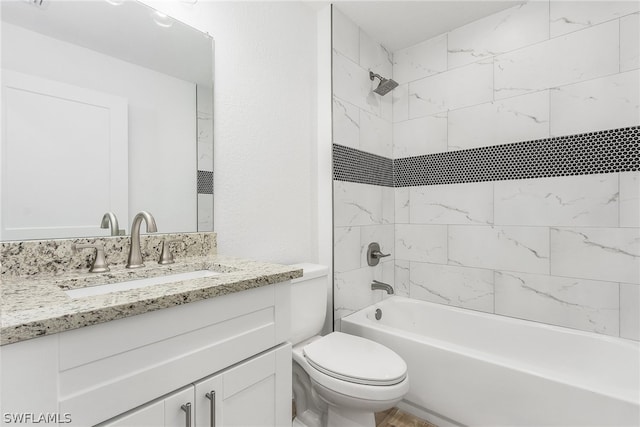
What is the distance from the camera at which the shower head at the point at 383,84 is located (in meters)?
2.30

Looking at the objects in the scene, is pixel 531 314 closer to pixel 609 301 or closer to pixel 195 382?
pixel 609 301

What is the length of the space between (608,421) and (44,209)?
2.22 meters

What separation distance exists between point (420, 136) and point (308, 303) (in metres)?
1.62

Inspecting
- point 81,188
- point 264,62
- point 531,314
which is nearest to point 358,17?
point 264,62

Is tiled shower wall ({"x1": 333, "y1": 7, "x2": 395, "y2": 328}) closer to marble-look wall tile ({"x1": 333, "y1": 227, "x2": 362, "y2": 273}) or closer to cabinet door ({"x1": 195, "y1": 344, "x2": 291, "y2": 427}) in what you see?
marble-look wall tile ({"x1": 333, "y1": 227, "x2": 362, "y2": 273})

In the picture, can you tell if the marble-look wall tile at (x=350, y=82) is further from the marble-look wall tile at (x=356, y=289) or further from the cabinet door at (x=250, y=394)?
the cabinet door at (x=250, y=394)

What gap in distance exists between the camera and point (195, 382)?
33.0 inches

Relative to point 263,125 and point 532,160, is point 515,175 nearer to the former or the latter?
point 532,160

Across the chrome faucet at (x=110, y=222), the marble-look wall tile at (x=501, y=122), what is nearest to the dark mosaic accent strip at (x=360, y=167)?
the marble-look wall tile at (x=501, y=122)

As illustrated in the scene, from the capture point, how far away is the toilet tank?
1610 mm

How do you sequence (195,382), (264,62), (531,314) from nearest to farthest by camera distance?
A: (195,382)
(264,62)
(531,314)

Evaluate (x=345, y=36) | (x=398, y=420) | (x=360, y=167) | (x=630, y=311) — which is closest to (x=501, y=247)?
(x=630, y=311)

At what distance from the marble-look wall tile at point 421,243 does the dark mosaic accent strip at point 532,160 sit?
36 centimetres

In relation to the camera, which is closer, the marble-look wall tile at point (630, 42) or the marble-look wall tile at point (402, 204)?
the marble-look wall tile at point (630, 42)
